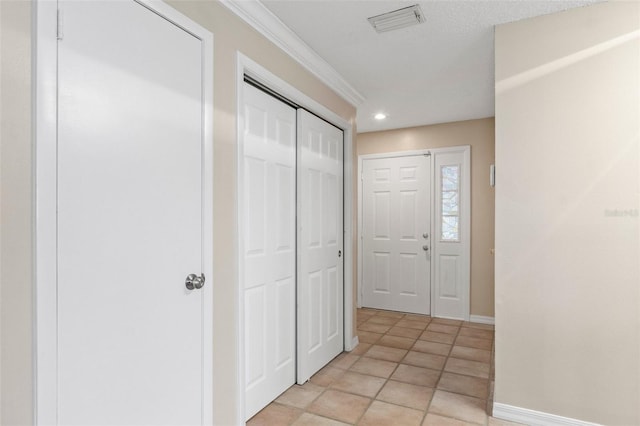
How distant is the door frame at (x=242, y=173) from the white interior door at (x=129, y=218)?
0.27 meters

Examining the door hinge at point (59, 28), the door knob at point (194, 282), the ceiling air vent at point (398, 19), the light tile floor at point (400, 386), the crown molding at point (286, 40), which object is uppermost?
the ceiling air vent at point (398, 19)

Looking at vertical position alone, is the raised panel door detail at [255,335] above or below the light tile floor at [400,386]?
above

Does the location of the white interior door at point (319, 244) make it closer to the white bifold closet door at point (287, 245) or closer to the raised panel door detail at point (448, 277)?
the white bifold closet door at point (287, 245)

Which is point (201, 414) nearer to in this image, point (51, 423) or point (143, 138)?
point (51, 423)

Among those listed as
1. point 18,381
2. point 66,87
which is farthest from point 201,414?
point 66,87

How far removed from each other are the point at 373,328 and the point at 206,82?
3240 mm

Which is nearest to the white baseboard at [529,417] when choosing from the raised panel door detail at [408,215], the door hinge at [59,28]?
the raised panel door detail at [408,215]

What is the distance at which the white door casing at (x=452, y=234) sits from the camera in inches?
176

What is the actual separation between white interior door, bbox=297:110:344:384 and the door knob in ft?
3.52

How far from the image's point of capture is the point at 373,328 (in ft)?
13.6

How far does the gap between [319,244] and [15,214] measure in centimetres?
211

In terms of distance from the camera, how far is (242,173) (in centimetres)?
204

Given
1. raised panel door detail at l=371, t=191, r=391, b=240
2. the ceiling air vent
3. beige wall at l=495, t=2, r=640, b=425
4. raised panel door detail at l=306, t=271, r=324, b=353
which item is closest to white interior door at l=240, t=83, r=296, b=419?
raised panel door detail at l=306, t=271, r=324, b=353

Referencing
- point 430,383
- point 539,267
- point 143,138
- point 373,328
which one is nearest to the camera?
point 143,138
